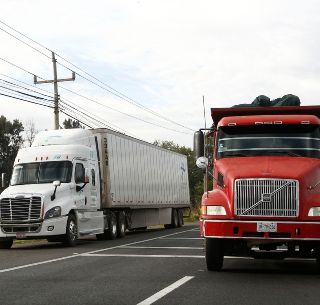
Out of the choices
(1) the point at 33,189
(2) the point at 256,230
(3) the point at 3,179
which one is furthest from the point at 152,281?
(3) the point at 3,179

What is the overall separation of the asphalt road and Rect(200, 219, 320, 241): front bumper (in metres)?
0.69

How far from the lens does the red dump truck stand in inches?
407

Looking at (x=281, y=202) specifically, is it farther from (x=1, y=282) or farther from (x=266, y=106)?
(x=1, y=282)

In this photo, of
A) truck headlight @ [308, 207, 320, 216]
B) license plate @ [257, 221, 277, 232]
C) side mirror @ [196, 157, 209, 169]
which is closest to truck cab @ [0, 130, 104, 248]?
side mirror @ [196, 157, 209, 169]

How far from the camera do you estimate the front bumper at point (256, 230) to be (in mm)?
10227

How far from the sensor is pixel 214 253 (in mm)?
11008

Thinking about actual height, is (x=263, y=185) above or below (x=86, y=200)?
above

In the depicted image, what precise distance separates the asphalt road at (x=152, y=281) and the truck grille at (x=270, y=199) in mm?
1094

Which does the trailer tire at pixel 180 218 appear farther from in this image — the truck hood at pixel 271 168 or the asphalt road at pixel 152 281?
the truck hood at pixel 271 168

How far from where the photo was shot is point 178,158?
37.1 metres

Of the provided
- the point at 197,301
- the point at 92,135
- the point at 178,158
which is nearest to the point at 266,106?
the point at 197,301

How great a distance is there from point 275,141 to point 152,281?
3.61m

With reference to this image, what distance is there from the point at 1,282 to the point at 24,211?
8641 millimetres

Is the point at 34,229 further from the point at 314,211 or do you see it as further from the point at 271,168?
the point at 314,211
